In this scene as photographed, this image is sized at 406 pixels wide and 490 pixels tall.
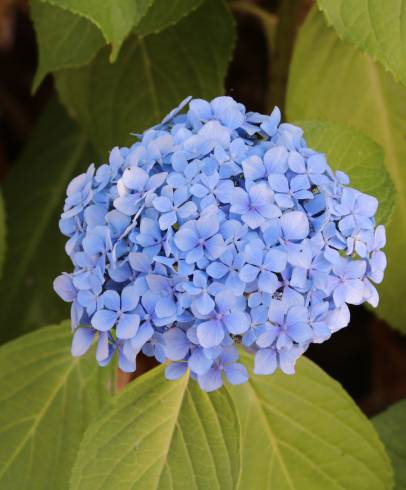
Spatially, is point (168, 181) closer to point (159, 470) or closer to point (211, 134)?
point (211, 134)

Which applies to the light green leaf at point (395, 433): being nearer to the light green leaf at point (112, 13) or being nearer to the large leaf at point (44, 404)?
the large leaf at point (44, 404)

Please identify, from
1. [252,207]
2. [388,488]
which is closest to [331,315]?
[252,207]

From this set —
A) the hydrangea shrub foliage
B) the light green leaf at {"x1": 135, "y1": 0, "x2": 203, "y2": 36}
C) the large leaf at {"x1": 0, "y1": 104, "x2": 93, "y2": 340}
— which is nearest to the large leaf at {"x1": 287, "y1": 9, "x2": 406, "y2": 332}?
the hydrangea shrub foliage

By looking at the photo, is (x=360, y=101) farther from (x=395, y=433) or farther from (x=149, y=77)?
(x=395, y=433)

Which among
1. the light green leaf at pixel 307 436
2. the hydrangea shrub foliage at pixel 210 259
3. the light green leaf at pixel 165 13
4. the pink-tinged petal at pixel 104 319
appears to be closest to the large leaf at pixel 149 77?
the hydrangea shrub foliage at pixel 210 259

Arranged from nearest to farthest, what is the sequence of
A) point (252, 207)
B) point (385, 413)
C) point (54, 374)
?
1. point (252, 207)
2. point (54, 374)
3. point (385, 413)

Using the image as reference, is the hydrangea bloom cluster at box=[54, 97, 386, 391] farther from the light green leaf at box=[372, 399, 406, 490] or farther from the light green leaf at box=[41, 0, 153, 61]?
the light green leaf at box=[372, 399, 406, 490]
